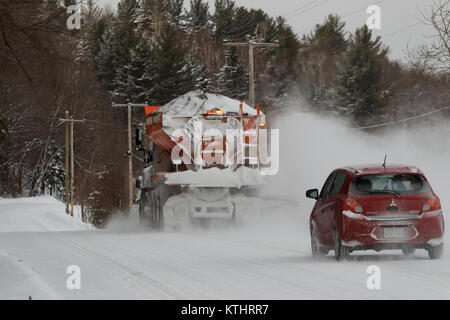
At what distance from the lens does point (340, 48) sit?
9162 cm

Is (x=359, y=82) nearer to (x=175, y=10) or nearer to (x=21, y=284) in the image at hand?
(x=175, y=10)

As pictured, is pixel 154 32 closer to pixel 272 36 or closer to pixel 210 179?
pixel 272 36

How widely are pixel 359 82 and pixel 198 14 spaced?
31188 millimetres

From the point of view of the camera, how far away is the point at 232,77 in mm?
91750

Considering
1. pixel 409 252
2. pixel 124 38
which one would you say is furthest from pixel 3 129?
pixel 124 38

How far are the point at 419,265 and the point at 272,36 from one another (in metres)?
79.5

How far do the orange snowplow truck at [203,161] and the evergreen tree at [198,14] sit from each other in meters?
78.4

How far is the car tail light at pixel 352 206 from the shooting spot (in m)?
15.1

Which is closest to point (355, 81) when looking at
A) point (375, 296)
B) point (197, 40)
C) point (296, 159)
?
point (197, 40)

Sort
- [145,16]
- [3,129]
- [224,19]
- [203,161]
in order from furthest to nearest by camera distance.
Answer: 1. [145,16]
2. [224,19]
3. [203,161]
4. [3,129]

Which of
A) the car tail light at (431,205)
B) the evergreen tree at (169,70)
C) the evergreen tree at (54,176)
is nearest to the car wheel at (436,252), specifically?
the car tail light at (431,205)

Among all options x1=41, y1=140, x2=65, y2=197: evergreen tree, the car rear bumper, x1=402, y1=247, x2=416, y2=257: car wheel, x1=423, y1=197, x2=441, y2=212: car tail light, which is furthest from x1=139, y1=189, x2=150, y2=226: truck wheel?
x1=41, y1=140, x2=65, y2=197: evergreen tree

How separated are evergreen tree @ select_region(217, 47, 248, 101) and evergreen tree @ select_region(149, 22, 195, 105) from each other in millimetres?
3673

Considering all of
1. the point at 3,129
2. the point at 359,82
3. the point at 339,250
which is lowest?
the point at 339,250
